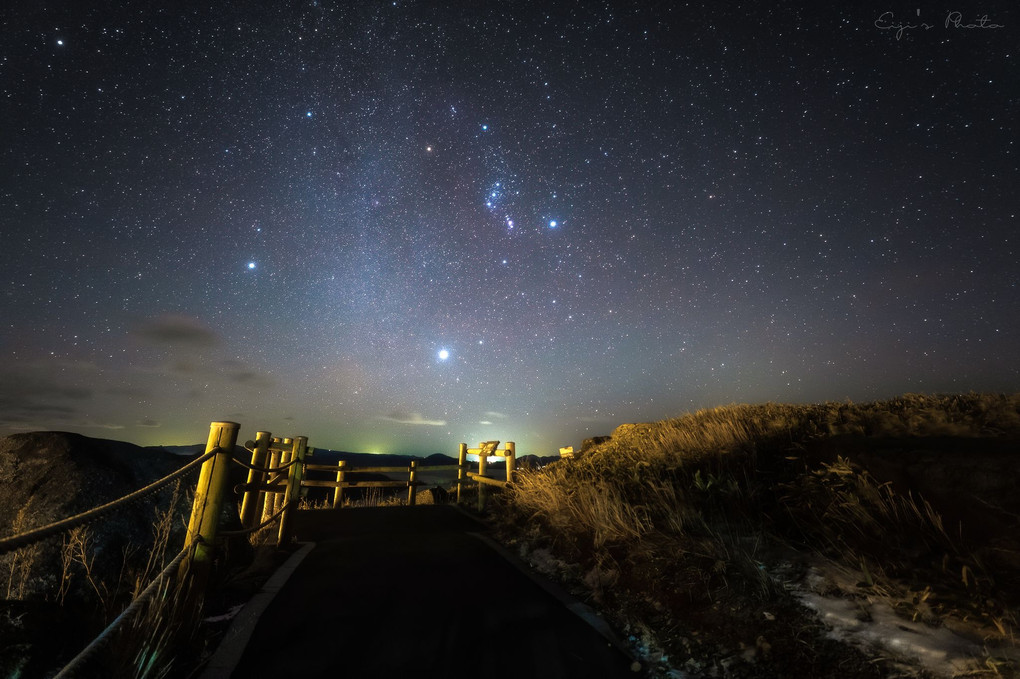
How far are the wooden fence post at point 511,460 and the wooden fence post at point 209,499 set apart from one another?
22.8ft

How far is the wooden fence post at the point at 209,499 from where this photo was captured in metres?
4.16

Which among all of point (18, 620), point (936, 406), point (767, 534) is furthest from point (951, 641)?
point (18, 620)

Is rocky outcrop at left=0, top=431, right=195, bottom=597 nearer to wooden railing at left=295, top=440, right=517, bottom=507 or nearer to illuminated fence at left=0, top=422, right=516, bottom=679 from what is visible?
illuminated fence at left=0, top=422, right=516, bottom=679

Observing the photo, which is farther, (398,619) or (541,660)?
(398,619)

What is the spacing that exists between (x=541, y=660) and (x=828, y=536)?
9.84ft

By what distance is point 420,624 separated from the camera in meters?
4.28

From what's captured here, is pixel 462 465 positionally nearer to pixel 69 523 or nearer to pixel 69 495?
pixel 69 495

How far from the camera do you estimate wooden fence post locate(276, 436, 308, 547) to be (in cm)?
700

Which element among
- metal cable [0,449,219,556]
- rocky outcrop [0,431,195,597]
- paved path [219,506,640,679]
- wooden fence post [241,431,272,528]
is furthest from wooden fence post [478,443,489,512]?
metal cable [0,449,219,556]

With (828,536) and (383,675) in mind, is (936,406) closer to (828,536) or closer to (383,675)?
(828,536)

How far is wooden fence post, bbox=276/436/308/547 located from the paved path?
53cm

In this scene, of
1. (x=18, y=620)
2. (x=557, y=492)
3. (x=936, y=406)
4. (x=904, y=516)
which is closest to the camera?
(x=18, y=620)

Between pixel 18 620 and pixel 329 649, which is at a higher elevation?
pixel 18 620

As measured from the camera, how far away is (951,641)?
2.95m
